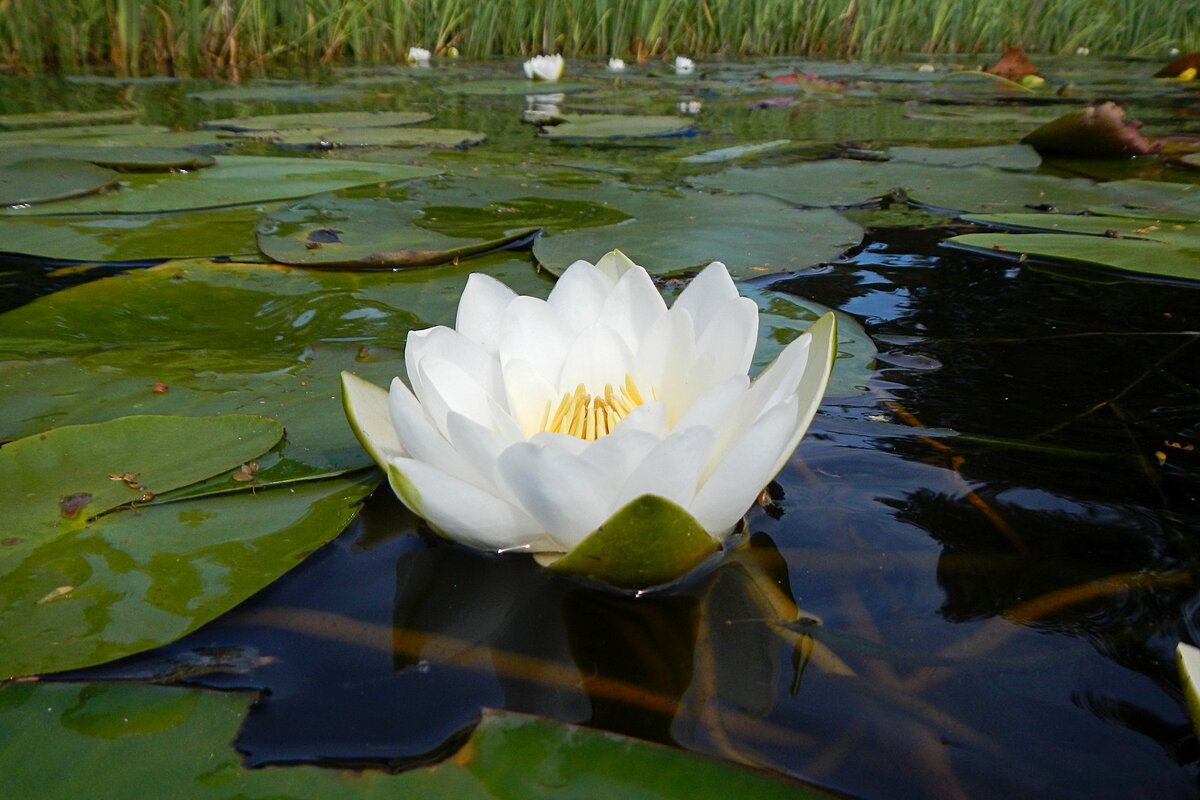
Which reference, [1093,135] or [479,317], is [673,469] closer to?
[479,317]

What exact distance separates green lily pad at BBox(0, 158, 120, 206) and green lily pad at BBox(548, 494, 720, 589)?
1.82 metres

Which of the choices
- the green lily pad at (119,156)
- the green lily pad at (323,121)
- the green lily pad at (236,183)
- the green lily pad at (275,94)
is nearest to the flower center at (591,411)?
the green lily pad at (236,183)

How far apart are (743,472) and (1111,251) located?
1246mm

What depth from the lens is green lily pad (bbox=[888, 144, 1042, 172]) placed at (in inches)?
105

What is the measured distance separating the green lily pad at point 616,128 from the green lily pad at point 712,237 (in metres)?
1.43

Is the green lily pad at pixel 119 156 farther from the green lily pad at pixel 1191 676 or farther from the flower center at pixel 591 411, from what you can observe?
the green lily pad at pixel 1191 676

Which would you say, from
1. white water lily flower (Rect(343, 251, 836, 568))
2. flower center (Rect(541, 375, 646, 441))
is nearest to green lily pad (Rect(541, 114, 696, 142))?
white water lily flower (Rect(343, 251, 836, 568))

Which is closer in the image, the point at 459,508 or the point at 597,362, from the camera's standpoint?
the point at 459,508

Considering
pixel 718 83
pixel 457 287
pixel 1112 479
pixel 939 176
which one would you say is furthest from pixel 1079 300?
pixel 718 83

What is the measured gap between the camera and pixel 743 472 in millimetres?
726

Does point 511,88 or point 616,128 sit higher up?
point 511,88

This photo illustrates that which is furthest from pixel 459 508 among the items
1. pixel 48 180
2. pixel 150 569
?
pixel 48 180

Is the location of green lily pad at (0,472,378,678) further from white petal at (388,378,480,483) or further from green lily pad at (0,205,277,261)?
green lily pad at (0,205,277,261)

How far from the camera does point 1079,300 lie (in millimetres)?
1585
